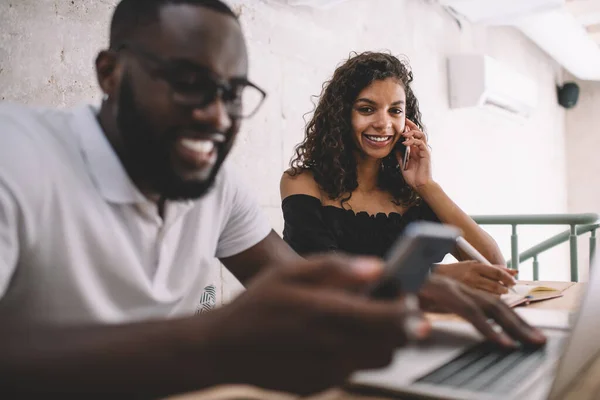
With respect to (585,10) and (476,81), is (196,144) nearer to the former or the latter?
(476,81)

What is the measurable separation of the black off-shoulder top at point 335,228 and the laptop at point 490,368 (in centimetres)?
99

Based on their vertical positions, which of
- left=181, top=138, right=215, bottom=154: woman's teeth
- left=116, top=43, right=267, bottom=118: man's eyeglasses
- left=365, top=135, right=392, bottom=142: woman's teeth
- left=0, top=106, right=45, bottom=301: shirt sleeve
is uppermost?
left=116, top=43, right=267, bottom=118: man's eyeglasses

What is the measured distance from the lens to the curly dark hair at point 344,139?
1.99 m

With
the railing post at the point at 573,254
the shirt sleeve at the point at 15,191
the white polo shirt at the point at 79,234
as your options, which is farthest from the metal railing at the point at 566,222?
the shirt sleeve at the point at 15,191

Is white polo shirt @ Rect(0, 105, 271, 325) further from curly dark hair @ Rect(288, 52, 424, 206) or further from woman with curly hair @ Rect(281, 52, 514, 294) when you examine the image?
curly dark hair @ Rect(288, 52, 424, 206)

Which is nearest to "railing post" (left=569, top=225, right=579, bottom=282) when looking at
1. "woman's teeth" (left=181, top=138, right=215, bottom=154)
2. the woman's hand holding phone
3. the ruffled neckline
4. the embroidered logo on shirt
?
the woman's hand holding phone

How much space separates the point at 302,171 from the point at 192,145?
1151 mm

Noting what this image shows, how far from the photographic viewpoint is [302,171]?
2008 mm

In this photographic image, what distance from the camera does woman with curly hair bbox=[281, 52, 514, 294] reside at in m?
1.91

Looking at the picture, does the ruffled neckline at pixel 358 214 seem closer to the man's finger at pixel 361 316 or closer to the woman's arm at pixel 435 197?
the woman's arm at pixel 435 197

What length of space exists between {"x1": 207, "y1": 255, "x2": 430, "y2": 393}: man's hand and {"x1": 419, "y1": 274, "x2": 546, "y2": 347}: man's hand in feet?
1.41

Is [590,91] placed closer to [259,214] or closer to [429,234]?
[259,214]

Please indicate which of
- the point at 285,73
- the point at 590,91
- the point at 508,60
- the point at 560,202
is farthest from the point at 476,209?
the point at 590,91

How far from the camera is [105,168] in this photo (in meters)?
0.88
